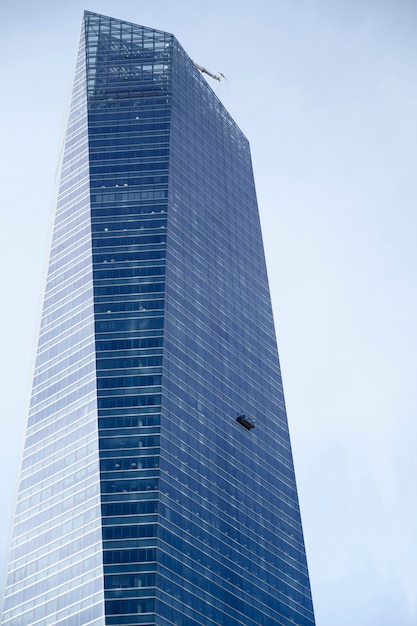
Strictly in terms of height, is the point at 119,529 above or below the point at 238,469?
→ below

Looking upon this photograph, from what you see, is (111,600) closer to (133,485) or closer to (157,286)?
(133,485)

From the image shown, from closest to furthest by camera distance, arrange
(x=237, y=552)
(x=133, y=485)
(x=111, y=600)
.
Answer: (x=111, y=600), (x=133, y=485), (x=237, y=552)

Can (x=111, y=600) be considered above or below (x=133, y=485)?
below

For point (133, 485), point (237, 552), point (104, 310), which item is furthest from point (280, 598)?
point (104, 310)

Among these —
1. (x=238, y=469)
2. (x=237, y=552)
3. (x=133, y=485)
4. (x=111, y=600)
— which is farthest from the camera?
(x=238, y=469)

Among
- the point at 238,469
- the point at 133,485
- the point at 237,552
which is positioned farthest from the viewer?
the point at 238,469

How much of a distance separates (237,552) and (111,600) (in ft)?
107

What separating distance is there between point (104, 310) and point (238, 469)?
35482 millimetres

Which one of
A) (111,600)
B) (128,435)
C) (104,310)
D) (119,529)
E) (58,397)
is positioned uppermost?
(104,310)

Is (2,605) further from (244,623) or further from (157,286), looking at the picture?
(157,286)

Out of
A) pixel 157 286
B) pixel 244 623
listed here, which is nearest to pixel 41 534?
pixel 244 623

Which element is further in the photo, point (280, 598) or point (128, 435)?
point (280, 598)

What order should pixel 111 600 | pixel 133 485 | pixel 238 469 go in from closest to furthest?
pixel 111 600
pixel 133 485
pixel 238 469

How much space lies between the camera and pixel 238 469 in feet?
653
